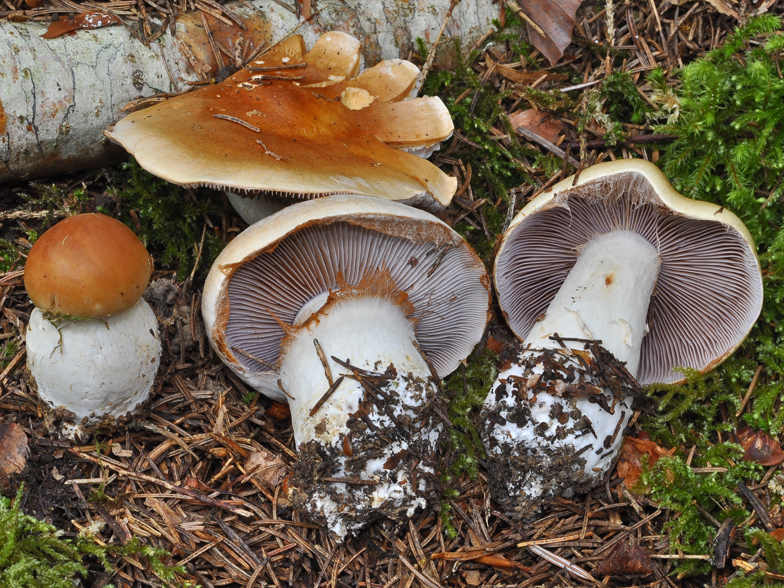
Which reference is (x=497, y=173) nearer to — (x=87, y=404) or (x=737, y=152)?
(x=737, y=152)

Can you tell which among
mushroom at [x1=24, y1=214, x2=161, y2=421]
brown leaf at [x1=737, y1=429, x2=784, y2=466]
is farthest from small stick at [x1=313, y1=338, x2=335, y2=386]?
brown leaf at [x1=737, y1=429, x2=784, y2=466]

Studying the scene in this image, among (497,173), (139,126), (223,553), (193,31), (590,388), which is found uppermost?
(193,31)

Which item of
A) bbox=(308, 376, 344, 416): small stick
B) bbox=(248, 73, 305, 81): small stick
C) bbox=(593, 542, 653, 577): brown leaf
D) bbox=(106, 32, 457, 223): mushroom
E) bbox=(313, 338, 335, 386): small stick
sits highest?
bbox=(248, 73, 305, 81): small stick

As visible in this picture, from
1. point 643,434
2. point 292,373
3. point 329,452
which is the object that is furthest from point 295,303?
point 643,434

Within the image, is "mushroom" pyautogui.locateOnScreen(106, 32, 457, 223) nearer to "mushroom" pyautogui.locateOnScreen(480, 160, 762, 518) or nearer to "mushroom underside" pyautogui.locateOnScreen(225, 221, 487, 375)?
"mushroom underside" pyautogui.locateOnScreen(225, 221, 487, 375)

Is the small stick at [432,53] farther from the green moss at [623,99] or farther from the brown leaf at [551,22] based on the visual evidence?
the green moss at [623,99]

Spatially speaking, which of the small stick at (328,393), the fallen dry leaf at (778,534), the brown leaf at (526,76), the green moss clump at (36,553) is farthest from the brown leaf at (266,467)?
the brown leaf at (526,76)
